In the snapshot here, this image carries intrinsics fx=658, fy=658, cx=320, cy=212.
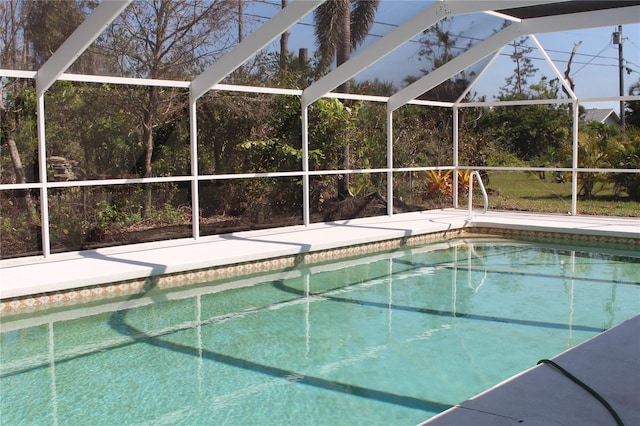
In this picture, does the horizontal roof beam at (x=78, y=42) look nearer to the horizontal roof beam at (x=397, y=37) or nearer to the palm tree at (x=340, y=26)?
the horizontal roof beam at (x=397, y=37)

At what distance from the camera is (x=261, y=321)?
591 cm

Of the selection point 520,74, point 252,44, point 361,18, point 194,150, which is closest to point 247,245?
point 194,150

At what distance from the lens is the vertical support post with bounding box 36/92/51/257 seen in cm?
705

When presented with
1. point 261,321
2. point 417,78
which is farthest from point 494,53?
point 261,321

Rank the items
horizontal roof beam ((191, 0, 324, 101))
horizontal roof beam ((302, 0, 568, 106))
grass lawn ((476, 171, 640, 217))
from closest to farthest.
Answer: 1. horizontal roof beam ((191, 0, 324, 101))
2. horizontal roof beam ((302, 0, 568, 106))
3. grass lawn ((476, 171, 640, 217))

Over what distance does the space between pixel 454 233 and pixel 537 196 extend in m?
4.93

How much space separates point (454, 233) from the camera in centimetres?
1037

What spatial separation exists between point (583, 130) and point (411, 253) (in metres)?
7.73

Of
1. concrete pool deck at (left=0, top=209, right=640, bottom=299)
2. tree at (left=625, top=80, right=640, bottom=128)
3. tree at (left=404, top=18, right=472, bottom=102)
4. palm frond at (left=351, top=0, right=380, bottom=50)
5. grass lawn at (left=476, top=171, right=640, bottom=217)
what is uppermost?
palm frond at (left=351, top=0, right=380, bottom=50)

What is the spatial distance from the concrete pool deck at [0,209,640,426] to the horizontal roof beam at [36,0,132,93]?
6.47ft

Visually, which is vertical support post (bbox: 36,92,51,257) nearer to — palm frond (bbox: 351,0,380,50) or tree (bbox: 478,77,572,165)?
palm frond (bbox: 351,0,380,50)

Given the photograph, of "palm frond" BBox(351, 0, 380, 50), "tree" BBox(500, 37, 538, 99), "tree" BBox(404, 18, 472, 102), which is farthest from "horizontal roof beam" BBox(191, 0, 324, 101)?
"tree" BBox(500, 37, 538, 99)

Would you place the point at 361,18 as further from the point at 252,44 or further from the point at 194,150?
the point at 194,150

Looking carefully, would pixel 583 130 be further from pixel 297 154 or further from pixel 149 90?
pixel 149 90
